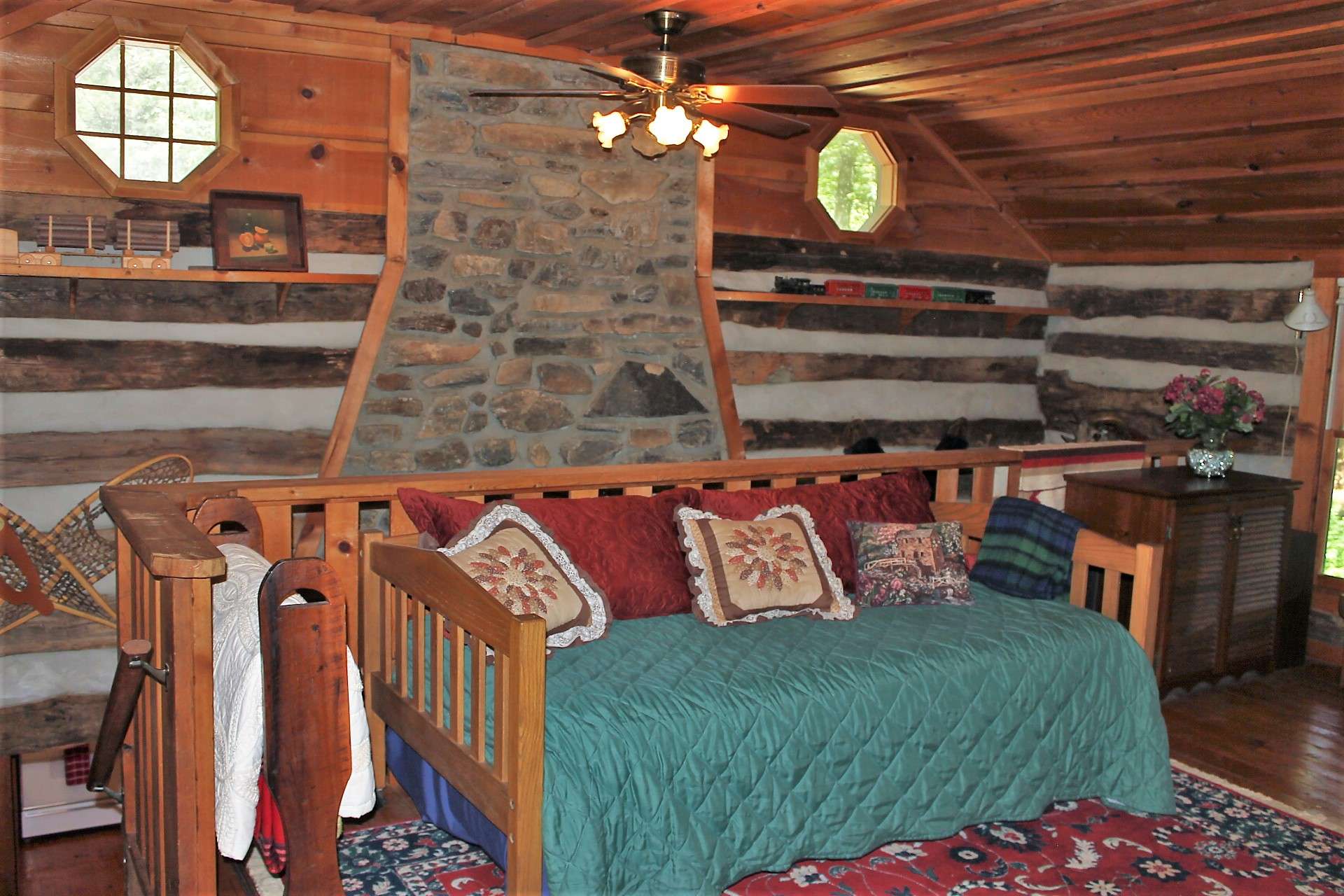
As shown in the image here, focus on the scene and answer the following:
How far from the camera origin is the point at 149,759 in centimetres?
239

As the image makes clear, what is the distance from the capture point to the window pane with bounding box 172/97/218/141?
3.74m

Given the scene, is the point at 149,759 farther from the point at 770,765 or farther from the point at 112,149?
the point at 112,149

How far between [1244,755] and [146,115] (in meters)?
4.20

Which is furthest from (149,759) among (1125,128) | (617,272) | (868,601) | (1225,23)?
(1125,128)

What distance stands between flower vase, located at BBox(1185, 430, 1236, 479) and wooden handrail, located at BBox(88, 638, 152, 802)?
3.95m

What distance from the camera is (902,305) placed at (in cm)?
530

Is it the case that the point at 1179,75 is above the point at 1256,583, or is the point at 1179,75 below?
above

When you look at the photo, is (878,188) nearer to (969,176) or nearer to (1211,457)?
(969,176)

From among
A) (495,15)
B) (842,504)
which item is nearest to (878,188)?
(842,504)

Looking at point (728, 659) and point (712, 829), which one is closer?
point (712, 829)

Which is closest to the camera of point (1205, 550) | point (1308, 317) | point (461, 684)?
point (461, 684)

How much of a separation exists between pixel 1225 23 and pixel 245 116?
3035 millimetres

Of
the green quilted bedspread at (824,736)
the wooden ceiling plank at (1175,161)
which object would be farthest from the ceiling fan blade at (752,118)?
the wooden ceiling plank at (1175,161)

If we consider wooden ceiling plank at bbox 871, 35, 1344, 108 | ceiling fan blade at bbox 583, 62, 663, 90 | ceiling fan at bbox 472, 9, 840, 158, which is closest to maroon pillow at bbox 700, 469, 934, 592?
ceiling fan at bbox 472, 9, 840, 158
